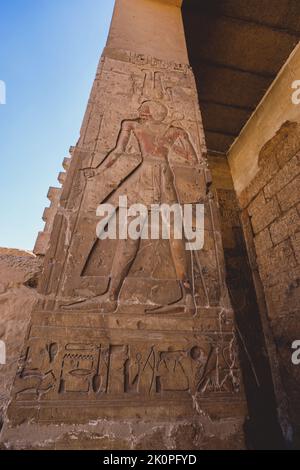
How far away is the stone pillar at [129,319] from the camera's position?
1.07 metres

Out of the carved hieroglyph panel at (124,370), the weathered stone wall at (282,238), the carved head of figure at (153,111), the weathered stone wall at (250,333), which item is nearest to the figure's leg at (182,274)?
the carved hieroglyph panel at (124,370)

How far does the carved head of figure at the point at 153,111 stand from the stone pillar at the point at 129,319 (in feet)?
0.06

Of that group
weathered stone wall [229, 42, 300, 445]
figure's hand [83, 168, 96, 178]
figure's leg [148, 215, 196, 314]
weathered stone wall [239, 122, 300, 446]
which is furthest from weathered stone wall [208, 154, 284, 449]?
figure's hand [83, 168, 96, 178]

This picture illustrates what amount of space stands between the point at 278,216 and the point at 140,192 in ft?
8.17

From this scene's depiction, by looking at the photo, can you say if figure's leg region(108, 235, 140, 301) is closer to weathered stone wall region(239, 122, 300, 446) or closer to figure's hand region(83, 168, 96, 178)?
figure's hand region(83, 168, 96, 178)

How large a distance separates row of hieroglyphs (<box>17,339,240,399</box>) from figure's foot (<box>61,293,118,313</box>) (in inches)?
6.9

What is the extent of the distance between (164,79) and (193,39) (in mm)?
2003

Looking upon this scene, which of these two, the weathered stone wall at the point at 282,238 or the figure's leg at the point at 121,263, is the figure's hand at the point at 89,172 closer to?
the figure's leg at the point at 121,263

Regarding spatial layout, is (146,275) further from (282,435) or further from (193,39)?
(193,39)

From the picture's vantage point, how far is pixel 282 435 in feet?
9.08

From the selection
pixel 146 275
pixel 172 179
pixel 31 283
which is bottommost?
pixel 146 275

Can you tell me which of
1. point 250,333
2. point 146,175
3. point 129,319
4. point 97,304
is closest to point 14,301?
point 97,304

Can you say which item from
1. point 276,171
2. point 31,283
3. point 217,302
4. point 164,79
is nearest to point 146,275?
point 217,302

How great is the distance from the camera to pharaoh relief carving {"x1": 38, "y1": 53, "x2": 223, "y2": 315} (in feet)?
4.56
